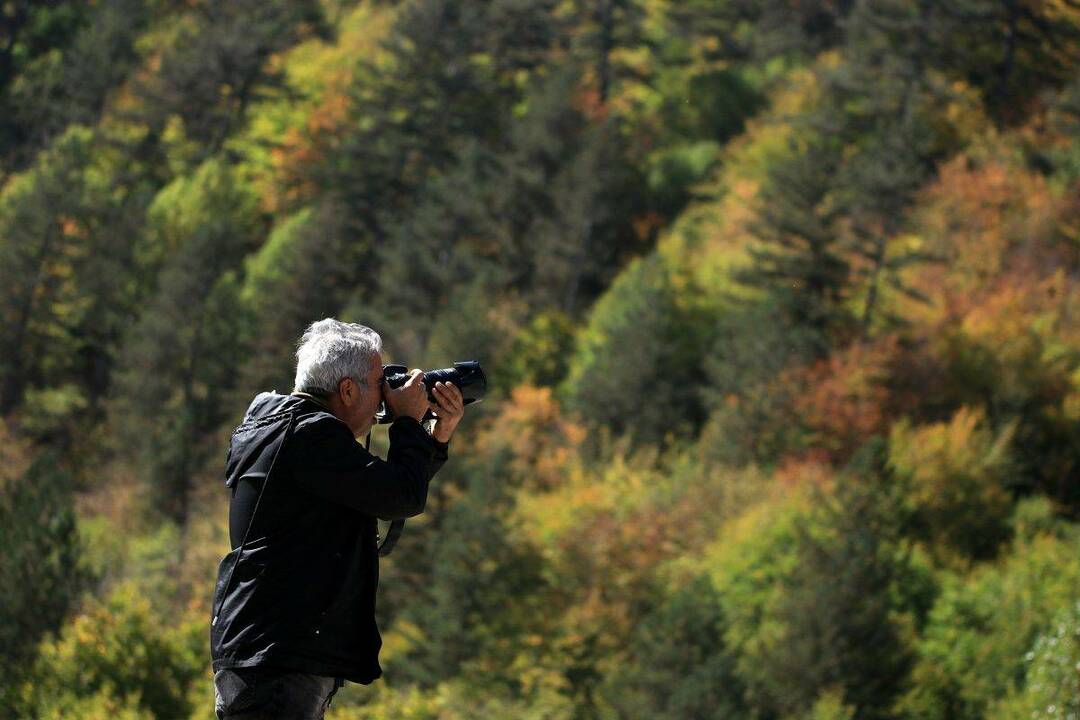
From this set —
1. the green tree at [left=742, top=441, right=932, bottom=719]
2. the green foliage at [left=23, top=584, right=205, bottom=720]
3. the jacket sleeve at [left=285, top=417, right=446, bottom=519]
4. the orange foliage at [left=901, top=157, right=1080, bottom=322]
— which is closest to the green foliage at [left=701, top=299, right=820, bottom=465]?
the orange foliage at [left=901, top=157, right=1080, bottom=322]

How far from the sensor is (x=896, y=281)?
3697 cm

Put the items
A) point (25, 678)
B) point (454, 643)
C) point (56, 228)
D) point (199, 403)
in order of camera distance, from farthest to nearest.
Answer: point (56, 228) < point (199, 403) < point (454, 643) < point (25, 678)

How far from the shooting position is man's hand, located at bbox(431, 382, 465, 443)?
477 cm

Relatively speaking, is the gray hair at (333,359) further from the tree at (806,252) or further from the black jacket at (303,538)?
the tree at (806,252)

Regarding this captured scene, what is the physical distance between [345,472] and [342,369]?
1.20ft

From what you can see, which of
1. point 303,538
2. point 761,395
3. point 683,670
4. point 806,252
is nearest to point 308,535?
point 303,538

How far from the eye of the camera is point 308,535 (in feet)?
14.0

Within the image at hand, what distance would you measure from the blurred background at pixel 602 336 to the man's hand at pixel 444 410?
14.9m

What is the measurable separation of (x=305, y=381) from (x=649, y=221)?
1846 inches

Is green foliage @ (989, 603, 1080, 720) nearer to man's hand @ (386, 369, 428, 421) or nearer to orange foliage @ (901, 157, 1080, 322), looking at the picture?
man's hand @ (386, 369, 428, 421)

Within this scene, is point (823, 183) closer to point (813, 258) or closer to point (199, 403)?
point (813, 258)

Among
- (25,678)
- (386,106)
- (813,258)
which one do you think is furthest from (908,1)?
(25,678)

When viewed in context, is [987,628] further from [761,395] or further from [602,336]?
[602,336]

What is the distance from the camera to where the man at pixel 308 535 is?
420cm
